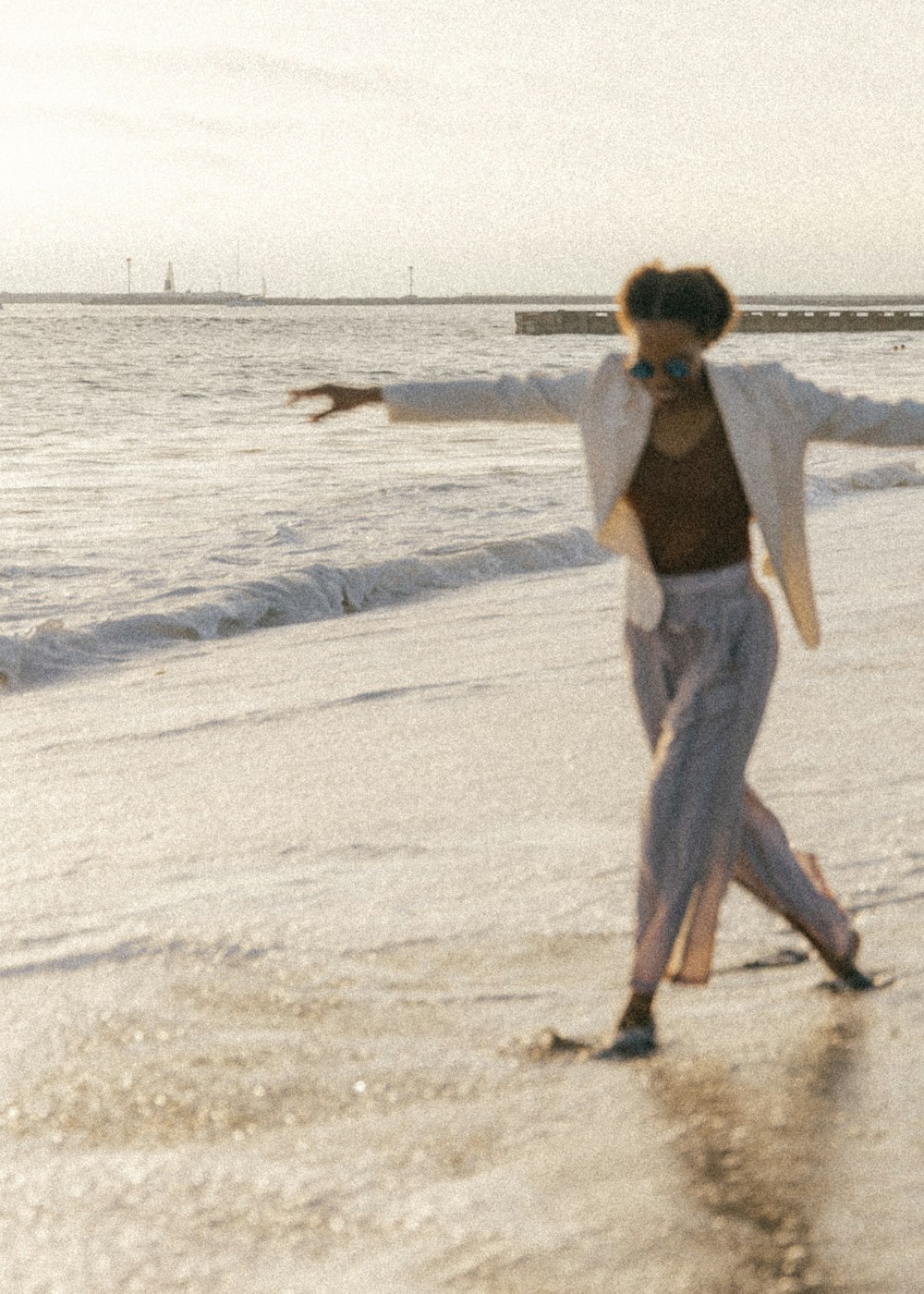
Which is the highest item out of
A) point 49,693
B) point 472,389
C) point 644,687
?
point 472,389

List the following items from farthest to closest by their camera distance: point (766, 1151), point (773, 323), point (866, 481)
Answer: point (773, 323)
point (866, 481)
point (766, 1151)

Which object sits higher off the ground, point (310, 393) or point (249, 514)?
point (310, 393)

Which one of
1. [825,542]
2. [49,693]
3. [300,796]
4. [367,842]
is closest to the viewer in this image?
[367,842]

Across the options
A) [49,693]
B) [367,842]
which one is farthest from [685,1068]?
[49,693]

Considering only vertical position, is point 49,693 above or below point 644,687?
below

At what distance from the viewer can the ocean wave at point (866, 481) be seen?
15477 millimetres

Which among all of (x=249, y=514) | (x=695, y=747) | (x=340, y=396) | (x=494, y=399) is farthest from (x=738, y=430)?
(x=249, y=514)

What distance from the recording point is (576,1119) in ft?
9.49

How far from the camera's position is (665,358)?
9.36ft

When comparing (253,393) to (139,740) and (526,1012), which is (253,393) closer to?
(139,740)

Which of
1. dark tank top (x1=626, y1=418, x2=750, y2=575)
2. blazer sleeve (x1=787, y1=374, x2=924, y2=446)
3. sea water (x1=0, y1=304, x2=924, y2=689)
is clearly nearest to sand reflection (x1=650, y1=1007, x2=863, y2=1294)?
dark tank top (x1=626, y1=418, x2=750, y2=575)

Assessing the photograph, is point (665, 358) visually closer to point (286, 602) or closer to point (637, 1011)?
point (637, 1011)

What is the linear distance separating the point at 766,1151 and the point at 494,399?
1.50 m

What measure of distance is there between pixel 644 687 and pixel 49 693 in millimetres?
5399
